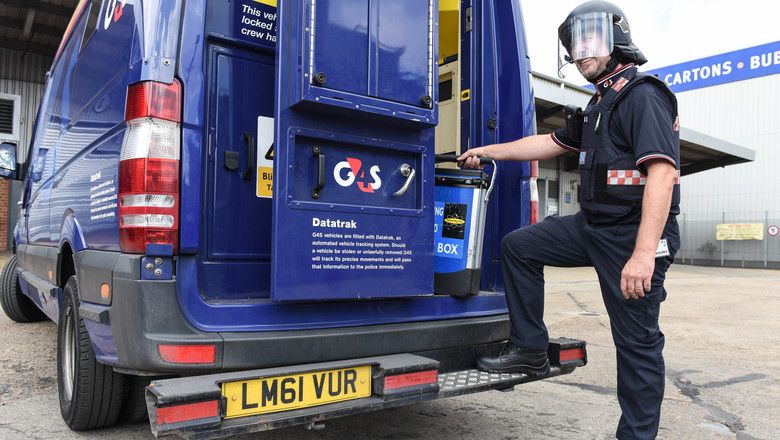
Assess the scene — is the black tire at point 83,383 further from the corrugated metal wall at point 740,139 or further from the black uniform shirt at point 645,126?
the corrugated metal wall at point 740,139

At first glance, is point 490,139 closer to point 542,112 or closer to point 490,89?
point 490,89

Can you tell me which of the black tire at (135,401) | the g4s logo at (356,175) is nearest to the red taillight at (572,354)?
the g4s logo at (356,175)

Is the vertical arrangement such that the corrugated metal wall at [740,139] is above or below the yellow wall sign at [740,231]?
above

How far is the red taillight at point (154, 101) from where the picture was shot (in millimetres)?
2342

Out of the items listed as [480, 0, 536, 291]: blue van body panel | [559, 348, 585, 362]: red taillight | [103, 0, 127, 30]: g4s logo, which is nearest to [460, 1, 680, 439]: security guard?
[559, 348, 585, 362]: red taillight

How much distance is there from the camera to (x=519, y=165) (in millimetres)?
3502

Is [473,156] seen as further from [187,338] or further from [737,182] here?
[737,182]

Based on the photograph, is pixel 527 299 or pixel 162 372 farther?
pixel 527 299

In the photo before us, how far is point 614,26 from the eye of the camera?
8.97 ft

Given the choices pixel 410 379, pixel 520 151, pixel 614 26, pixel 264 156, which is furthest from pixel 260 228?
pixel 614 26

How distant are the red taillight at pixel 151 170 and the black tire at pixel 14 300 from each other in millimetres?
4824

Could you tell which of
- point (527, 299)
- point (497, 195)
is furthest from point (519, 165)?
point (527, 299)

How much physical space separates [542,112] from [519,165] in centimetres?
1500

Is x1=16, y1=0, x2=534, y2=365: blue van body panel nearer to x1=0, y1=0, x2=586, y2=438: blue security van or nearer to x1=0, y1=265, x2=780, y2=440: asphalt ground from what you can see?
x1=0, y1=0, x2=586, y2=438: blue security van
